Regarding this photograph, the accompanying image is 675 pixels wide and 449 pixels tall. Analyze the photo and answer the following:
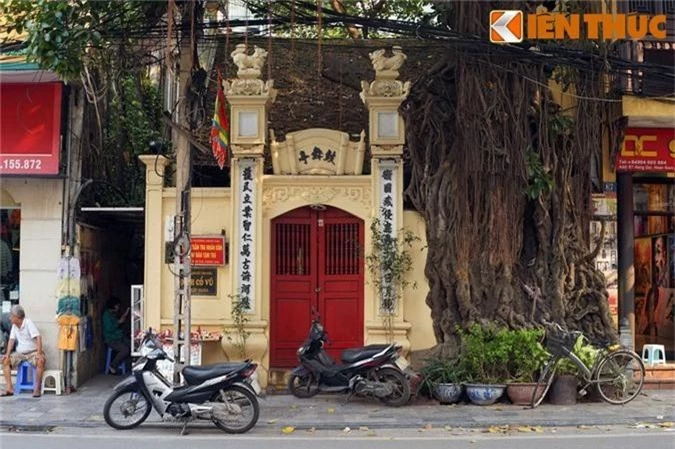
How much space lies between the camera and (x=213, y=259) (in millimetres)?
11000

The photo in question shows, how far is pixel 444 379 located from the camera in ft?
33.0

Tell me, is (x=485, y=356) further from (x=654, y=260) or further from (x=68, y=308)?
(x=68, y=308)

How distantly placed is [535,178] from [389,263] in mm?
2482

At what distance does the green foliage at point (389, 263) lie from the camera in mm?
10695

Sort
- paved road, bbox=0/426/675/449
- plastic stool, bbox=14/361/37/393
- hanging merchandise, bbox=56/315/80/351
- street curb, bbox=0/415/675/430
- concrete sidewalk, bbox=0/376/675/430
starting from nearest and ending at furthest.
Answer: paved road, bbox=0/426/675/449, street curb, bbox=0/415/675/430, concrete sidewalk, bbox=0/376/675/430, plastic stool, bbox=14/361/37/393, hanging merchandise, bbox=56/315/80/351

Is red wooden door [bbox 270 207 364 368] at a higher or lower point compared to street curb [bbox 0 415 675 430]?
higher

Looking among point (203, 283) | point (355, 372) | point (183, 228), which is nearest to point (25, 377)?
point (203, 283)

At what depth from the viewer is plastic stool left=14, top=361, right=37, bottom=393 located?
10.8 meters

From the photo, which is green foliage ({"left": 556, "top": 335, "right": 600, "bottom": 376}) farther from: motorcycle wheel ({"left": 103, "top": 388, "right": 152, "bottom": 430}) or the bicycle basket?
motorcycle wheel ({"left": 103, "top": 388, "right": 152, "bottom": 430})

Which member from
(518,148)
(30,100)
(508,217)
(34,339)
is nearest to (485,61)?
(518,148)

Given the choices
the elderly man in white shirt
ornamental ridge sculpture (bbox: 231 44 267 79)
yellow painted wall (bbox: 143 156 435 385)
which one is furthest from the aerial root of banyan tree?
the elderly man in white shirt

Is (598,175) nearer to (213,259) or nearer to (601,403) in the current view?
(601,403)

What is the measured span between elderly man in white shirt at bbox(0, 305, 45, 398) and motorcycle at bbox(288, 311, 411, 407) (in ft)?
12.4

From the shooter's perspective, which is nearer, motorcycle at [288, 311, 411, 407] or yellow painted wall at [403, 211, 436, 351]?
motorcycle at [288, 311, 411, 407]
